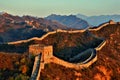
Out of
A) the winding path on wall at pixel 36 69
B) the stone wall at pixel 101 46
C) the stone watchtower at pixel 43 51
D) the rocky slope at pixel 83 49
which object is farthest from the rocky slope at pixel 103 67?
the stone watchtower at pixel 43 51

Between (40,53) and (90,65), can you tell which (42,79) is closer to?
(40,53)

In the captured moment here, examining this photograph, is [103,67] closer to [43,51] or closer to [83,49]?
[83,49]

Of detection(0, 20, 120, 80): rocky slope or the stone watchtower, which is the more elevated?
the stone watchtower

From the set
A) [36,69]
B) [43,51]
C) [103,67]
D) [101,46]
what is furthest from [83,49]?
[36,69]

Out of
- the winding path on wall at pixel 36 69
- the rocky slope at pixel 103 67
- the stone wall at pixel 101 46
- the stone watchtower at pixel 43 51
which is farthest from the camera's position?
the stone wall at pixel 101 46

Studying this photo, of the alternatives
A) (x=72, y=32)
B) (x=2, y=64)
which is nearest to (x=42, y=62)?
(x=2, y=64)

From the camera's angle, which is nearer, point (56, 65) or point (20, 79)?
point (20, 79)

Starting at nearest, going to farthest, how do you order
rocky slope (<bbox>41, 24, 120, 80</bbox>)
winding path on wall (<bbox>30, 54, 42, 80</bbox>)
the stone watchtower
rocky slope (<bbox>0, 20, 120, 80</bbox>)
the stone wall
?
1. winding path on wall (<bbox>30, 54, 42, 80</bbox>)
2. the stone watchtower
3. rocky slope (<bbox>41, 24, 120, 80</bbox>)
4. rocky slope (<bbox>0, 20, 120, 80</bbox>)
5. the stone wall

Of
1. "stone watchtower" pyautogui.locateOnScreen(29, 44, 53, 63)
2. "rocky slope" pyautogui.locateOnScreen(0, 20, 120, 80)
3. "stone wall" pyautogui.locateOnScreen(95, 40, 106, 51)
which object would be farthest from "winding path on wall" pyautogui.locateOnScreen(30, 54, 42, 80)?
"stone wall" pyautogui.locateOnScreen(95, 40, 106, 51)

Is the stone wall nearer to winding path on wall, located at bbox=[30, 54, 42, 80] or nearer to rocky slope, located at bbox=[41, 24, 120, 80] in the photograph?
rocky slope, located at bbox=[41, 24, 120, 80]

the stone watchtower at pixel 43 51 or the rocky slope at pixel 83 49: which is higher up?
the stone watchtower at pixel 43 51

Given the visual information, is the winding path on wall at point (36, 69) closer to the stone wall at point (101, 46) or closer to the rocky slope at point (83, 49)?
the rocky slope at point (83, 49)
